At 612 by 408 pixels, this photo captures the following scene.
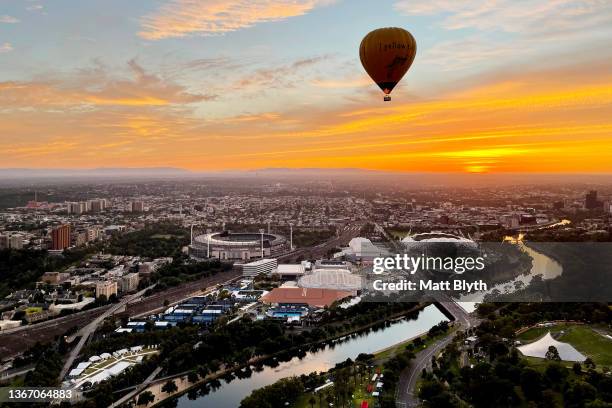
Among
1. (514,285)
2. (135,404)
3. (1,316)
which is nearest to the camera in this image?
(135,404)

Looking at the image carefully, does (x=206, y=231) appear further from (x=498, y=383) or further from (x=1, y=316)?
(x=498, y=383)

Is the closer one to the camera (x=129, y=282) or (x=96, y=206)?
(x=129, y=282)

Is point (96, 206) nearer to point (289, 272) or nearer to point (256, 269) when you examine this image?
point (256, 269)

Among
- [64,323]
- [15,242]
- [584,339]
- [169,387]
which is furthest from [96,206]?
[584,339]

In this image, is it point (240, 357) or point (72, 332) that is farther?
point (72, 332)

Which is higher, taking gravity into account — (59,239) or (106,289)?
(59,239)

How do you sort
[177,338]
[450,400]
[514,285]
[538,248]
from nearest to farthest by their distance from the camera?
[450,400]
[177,338]
[514,285]
[538,248]

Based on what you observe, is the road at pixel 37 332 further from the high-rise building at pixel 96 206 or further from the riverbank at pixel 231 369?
the high-rise building at pixel 96 206

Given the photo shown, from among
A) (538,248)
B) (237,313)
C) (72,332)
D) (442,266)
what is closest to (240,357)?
(237,313)
